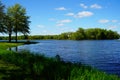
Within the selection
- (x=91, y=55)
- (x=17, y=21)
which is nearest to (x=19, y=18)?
(x=17, y=21)

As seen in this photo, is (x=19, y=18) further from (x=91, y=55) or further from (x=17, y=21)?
(x=91, y=55)

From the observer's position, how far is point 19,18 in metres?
87.9

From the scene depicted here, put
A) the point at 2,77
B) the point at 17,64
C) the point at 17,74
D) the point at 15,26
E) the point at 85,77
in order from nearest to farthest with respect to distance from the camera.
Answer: the point at 85,77 < the point at 2,77 < the point at 17,74 < the point at 17,64 < the point at 15,26

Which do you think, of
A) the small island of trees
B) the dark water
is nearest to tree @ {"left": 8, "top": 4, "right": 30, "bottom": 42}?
the small island of trees

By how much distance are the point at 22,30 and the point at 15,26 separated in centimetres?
298

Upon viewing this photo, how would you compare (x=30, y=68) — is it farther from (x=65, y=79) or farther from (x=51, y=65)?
(x=65, y=79)

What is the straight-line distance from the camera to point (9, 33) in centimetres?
8744

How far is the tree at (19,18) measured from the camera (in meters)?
87.4

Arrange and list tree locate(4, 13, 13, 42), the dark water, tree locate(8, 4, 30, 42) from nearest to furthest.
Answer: the dark water
tree locate(4, 13, 13, 42)
tree locate(8, 4, 30, 42)

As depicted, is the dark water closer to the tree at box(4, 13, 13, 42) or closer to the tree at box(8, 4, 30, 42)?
the tree at box(4, 13, 13, 42)

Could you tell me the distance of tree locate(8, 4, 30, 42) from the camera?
287ft

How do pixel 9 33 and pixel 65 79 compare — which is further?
pixel 9 33

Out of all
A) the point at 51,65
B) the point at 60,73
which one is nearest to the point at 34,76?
the point at 60,73

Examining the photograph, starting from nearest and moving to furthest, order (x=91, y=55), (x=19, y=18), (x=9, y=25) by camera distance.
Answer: (x=91, y=55), (x=9, y=25), (x=19, y=18)
